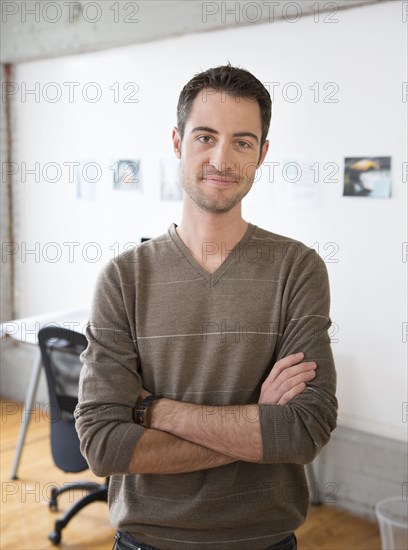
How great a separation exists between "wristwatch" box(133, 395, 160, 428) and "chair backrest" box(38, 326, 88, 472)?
5.49 ft

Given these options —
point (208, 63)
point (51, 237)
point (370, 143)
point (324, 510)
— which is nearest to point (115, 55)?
point (208, 63)

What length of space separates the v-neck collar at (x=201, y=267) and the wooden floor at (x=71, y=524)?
214cm

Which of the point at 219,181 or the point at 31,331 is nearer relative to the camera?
the point at 219,181

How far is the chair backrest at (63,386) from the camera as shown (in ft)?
10.7

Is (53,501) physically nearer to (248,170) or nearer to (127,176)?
(127,176)

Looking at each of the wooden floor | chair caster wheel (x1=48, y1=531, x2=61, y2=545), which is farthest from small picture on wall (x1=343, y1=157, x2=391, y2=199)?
chair caster wheel (x1=48, y1=531, x2=61, y2=545)

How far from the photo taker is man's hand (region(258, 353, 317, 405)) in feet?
5.11

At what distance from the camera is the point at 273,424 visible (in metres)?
1.57

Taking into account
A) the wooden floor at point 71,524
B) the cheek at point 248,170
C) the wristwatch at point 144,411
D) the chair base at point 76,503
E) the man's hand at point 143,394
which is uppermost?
the cheek at point 248,170

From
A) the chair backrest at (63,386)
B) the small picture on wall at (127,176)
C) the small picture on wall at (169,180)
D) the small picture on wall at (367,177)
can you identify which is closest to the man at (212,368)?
the chair backrest at (63,386)

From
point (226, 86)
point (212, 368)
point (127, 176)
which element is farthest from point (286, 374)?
point (127, 176)

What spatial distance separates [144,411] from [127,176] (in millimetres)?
3257

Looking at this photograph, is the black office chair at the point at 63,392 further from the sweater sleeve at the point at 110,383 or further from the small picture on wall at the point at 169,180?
the sweater sleeve at the point at 110,383

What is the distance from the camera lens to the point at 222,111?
162cm
